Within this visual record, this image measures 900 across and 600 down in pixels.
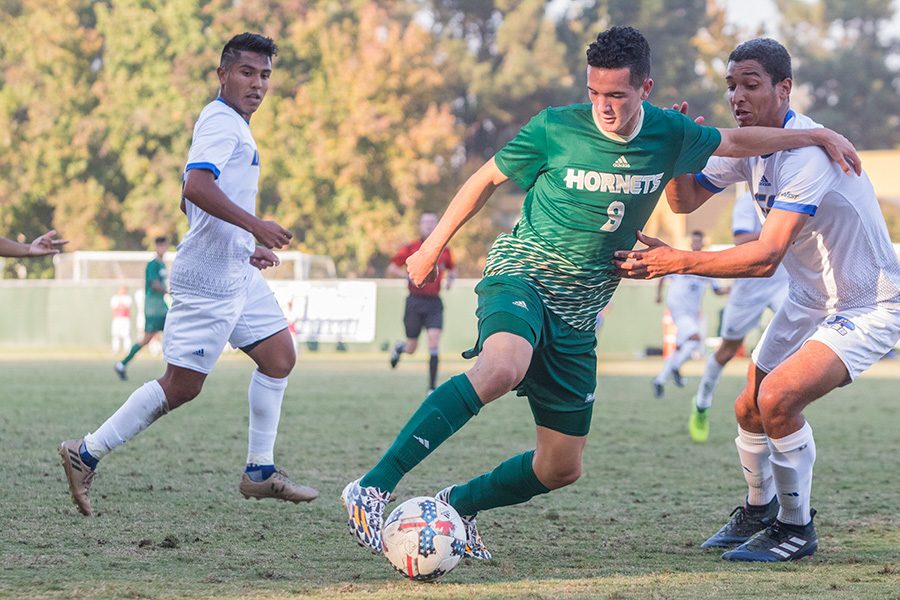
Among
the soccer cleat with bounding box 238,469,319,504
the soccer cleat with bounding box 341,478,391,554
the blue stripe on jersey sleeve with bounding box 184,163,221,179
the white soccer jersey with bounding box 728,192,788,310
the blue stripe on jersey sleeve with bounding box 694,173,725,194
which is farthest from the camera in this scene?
the white soccer jersey with bounding box 728,192,788,310

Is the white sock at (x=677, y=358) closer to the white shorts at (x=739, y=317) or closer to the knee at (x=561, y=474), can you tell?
the white shorts at (x=739, y=317)

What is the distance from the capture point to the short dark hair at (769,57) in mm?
5879

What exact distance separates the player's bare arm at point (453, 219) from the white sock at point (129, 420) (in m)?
2.08

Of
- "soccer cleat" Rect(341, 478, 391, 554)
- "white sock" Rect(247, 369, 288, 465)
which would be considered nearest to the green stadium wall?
"white sock" Rect(247, 369, 288, 465)

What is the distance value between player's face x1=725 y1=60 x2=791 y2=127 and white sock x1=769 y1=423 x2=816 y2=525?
1410 mm

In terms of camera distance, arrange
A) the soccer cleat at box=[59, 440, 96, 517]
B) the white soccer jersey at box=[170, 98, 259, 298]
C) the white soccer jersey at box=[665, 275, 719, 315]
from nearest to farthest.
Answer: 1. the soccer cleat at box=[59, 440, 96, 517]
2. the white soccer jersey at box=[170, 98, 259, 298]
3. the white soccer jersey at box=[665, 275, 719, 315]

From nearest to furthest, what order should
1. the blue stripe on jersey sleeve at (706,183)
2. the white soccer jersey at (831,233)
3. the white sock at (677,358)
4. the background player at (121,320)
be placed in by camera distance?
the white soccer jersey at (831,233)
the blue stripe on jersey sleeve at (706,183)
the white sock at (677,358)
the background player at (121,320)

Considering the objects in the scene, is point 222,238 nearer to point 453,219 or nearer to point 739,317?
point 453,219

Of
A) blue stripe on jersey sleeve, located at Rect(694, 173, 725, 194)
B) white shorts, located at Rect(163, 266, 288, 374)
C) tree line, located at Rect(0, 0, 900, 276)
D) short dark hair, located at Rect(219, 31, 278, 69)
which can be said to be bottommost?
white shorts, located at Rect(163, 266, 288, 374)

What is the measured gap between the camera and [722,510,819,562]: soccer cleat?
5.91 metres

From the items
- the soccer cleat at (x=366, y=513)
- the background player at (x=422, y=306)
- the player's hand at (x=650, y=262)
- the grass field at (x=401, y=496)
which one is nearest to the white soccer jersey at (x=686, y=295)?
the background player at (x=422, y=306)

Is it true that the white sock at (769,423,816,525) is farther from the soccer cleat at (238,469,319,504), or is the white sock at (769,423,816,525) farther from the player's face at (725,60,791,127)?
the soccer cleat at (238,469,319,504)

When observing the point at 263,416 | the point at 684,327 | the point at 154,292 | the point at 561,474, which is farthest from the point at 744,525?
the point at 154,292

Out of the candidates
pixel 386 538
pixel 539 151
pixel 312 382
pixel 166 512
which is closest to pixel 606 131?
pixel 539 151
